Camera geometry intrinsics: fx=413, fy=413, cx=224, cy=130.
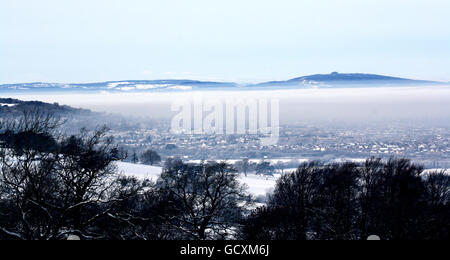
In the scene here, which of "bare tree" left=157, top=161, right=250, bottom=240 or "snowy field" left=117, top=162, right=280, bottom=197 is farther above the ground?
"bare tree" left=157, top=161, right=250, bottom=240

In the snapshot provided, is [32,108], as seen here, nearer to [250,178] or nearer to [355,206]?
[250,178]

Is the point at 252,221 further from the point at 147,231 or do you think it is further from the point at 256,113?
the point at 256,113

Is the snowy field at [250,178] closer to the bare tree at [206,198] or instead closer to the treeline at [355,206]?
the treeline at [355,206]

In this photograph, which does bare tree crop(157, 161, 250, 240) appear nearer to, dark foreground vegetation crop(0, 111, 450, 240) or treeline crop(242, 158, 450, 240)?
dark foreground vegetation crop(0, 111, 450, 240)

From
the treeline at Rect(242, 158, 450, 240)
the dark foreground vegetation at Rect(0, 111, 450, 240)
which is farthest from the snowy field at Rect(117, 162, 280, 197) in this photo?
the dark foreground vegetation at Rect(0, 111, 450, 240)
